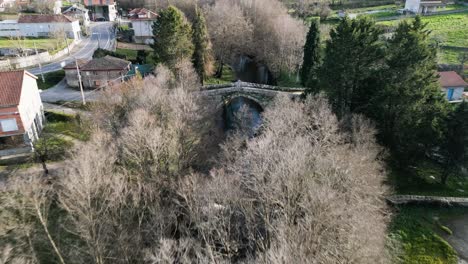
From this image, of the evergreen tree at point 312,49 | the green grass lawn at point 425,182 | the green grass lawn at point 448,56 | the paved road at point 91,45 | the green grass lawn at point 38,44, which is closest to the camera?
the green grass lawn at point 425,182

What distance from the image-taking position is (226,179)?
826 inches

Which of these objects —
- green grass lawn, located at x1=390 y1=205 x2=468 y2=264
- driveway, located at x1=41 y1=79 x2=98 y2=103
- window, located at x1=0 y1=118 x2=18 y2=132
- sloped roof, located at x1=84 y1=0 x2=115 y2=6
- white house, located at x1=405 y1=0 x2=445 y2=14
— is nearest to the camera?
green grass lawn, located at x1=390 y1=205 x2=468 y2=264

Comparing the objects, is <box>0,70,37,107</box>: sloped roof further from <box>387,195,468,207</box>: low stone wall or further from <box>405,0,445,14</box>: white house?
<box>405,0,445,14</box>: white house

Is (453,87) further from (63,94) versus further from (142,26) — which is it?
(142,26)

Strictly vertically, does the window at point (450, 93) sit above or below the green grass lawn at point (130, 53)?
below

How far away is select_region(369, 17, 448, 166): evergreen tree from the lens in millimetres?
30359

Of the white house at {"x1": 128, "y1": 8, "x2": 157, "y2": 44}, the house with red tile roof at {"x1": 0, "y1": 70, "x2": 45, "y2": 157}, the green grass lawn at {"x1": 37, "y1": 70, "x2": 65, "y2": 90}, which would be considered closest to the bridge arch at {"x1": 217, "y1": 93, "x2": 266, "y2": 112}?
the house with red tile roof at {"x1": 0, "y1": 70, "x2": 45, "y2": 157}

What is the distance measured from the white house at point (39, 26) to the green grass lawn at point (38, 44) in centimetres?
291

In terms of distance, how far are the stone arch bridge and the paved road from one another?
2548cm

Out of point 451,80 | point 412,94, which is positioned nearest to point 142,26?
point 451,80

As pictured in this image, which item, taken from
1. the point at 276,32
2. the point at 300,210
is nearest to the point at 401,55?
the point at 300,210

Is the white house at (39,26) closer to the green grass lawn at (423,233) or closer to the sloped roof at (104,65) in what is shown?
the sloped roof at (104,65)

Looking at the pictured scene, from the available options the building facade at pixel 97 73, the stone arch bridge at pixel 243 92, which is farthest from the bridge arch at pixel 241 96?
the building facade at pixel 97 73

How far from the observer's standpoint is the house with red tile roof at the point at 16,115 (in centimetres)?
3278
